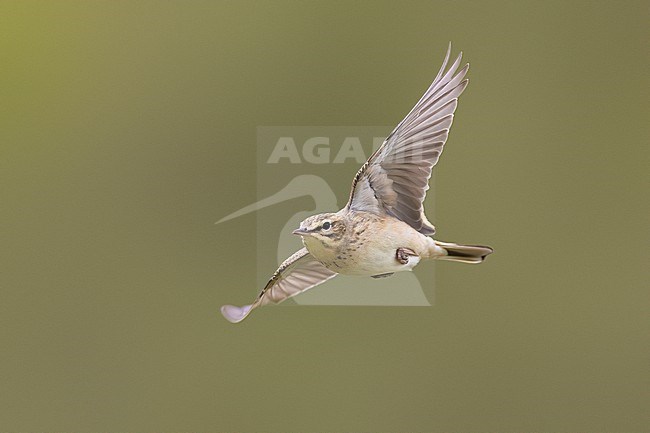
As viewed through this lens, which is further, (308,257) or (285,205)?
(285,205)

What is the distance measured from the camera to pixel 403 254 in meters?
1.23

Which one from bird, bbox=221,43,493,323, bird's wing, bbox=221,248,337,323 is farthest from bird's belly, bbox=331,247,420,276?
bird's wing, bbox=221,248,337,323

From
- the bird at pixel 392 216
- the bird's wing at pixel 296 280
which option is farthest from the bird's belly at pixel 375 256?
the bird's wing at pixel 296 280

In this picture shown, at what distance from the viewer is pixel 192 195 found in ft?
9.77

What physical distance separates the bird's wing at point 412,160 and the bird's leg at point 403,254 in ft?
0.14

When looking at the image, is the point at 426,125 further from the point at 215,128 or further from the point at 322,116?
the point at 215,128

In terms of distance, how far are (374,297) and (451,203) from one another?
1387 millimetres

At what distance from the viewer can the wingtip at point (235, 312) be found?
1246 millimetres

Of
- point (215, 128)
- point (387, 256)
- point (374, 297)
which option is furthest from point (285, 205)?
point (215, 128)

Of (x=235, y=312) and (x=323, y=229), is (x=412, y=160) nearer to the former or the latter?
(x=323, y=229)

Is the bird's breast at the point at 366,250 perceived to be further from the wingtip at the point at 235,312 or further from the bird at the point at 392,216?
the wingtip at the point at 235,312

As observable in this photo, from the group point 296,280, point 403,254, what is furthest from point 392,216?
point 296,280

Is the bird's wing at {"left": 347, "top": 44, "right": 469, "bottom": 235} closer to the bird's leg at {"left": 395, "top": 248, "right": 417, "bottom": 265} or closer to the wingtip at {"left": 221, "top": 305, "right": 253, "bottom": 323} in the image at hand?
the bird's leg at {"left": 395, "top": 248, "right": 417, "bottom": 265}

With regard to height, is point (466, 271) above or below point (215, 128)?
below
